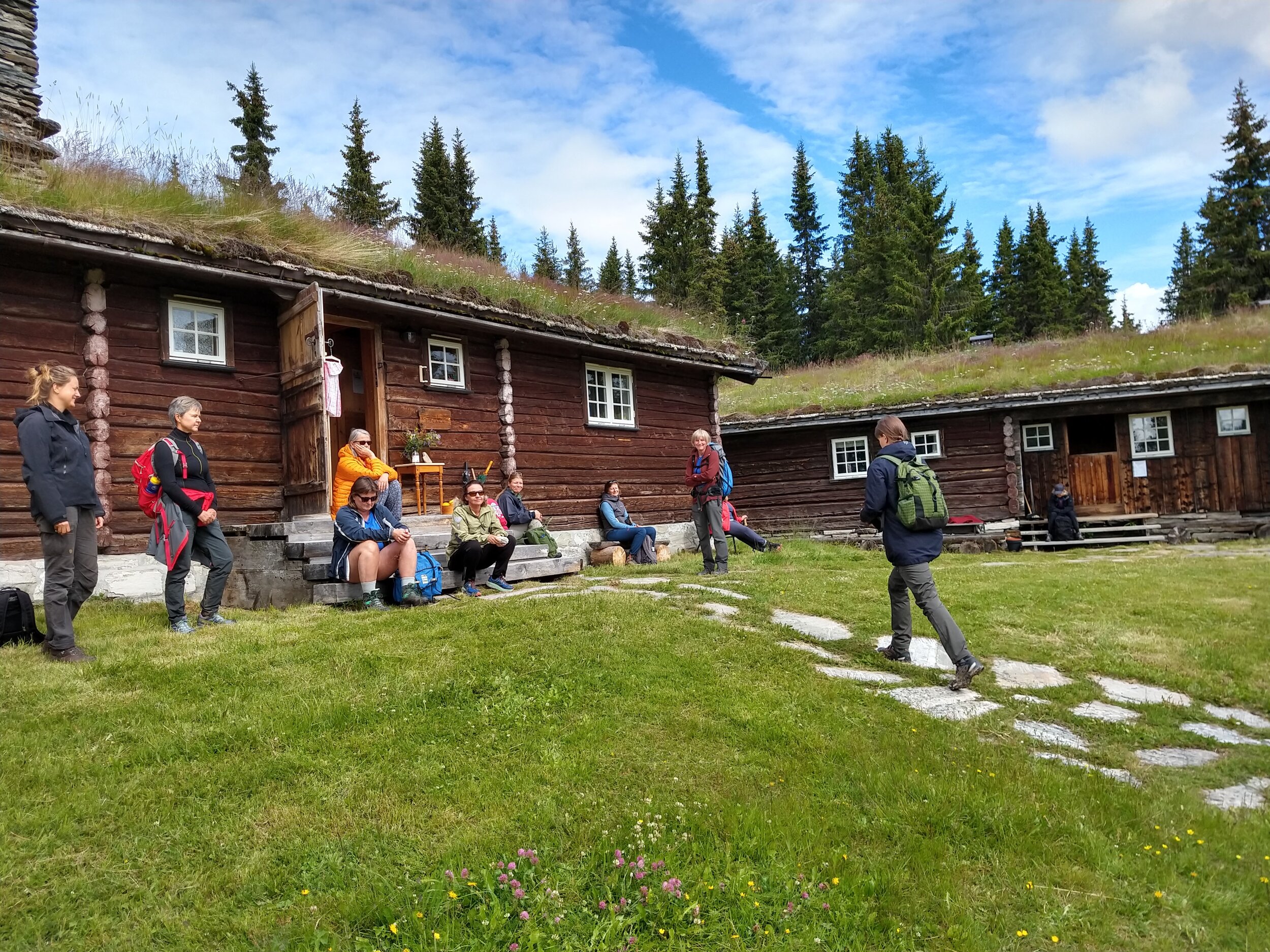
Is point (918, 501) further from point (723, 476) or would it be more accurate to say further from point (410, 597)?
point (410, 597)

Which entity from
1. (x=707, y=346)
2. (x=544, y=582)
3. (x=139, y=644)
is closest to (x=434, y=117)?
(x=707, y=346)

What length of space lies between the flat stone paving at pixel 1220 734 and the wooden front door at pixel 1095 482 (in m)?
15.0

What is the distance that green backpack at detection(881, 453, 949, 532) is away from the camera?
5.88 meters

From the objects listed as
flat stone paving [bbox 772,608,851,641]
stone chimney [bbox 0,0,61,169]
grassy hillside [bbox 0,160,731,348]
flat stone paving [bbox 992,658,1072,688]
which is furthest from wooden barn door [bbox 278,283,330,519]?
flat stone paving [bbox 992,658,1072,688]

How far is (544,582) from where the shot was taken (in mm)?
10047

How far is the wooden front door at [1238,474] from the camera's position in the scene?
57.7 ft

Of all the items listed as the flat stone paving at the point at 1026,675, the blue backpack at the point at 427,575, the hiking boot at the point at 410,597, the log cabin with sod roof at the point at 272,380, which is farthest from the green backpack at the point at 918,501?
the log cabin with sod roof at the point at 272,380

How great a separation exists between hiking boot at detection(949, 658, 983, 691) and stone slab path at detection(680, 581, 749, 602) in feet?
8.02

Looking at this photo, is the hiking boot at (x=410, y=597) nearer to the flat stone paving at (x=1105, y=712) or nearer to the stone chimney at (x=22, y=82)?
the flat stone paving at (x=1105, y=712)

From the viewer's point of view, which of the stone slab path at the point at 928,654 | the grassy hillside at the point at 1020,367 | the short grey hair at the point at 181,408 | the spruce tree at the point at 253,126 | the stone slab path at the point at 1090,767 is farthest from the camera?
the spruce tree at the point at 253,126

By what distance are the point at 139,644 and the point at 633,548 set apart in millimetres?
8576

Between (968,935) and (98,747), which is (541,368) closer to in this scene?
(98,747)

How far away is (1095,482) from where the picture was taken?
62.3 feet

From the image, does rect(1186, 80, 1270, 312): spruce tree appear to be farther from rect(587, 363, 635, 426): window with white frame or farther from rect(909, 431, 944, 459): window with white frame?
rect(587, 363, 635, 426): window with white frame
